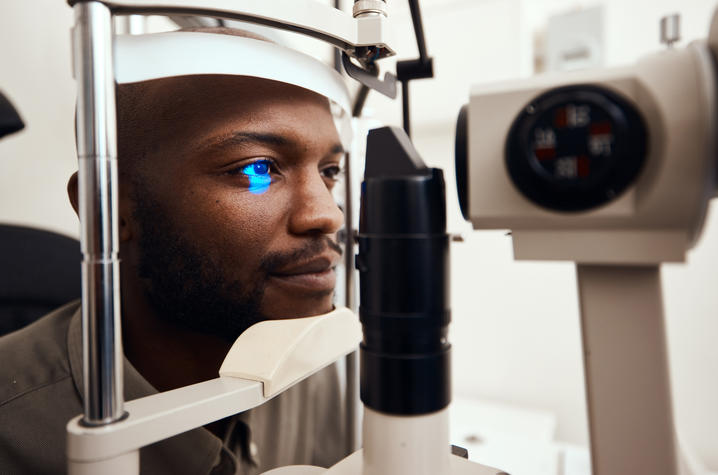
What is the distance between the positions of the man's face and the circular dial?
0.32 m

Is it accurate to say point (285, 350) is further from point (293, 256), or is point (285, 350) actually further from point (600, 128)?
point (600, 128)

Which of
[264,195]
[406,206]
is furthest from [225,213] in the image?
[406,206]

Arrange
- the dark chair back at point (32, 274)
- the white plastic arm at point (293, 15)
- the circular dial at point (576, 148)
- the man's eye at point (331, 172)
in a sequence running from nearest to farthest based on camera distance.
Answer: the circular dial at point (576, 148) < the white plastic arm at point (293, 15) < the man's eye at point (331, 172) < the dark chair back at point (32, 274)

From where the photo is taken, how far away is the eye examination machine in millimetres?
241

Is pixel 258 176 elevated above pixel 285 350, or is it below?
above

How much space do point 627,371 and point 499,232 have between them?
1.03 meters

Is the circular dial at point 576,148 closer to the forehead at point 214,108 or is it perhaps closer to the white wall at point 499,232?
the forehead at point 214,108

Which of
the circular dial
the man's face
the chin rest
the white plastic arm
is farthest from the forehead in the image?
the circular dial

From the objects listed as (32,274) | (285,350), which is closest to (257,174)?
(285,350)

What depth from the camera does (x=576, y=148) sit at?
0.25 meters

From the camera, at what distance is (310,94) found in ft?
1.80

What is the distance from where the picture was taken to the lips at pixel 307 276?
0.54 metres

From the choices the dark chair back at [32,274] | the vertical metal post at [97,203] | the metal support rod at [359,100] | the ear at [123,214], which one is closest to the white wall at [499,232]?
the dark chair back at [32,274]

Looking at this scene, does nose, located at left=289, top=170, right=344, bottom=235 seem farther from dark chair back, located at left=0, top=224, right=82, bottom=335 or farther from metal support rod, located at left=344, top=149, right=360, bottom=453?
dark chair back, located at left=0, top=224, right=82, bottom=335
